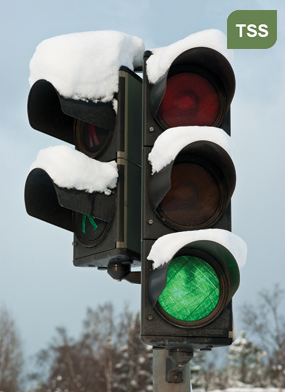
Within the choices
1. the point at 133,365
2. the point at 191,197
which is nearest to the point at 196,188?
the point at 191,197

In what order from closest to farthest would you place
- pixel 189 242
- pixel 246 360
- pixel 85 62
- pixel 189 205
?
1. pixel 189 242
2. pixel 189 205
3. pixel 85 62
4. pixel 246 360

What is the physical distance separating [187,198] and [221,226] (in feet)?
0.69

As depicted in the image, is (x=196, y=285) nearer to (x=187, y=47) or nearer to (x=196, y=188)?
(x=196, y=188)

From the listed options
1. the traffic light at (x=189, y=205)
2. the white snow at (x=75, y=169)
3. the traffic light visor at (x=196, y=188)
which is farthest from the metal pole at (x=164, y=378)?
the white snow at (x=75, y=169)

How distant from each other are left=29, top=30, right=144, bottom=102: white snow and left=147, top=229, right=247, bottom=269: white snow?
1116 mm

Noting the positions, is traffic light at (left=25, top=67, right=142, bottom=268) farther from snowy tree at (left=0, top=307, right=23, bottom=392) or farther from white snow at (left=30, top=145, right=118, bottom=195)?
snowy tree at (left=0, top=307, right=23, bottom=392)

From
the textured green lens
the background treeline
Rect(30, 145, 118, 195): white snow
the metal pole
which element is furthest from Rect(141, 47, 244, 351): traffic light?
the background treeline

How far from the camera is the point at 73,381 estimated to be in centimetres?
4419

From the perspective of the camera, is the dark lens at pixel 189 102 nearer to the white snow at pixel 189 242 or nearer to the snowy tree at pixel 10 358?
the white snow at pixel 189 242

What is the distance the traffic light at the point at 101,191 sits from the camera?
11.1 feet

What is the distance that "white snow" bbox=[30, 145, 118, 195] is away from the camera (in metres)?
3.31

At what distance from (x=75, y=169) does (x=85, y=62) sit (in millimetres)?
756

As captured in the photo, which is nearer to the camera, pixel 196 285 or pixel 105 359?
pixel 196 285

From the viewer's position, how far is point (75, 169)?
335cm
